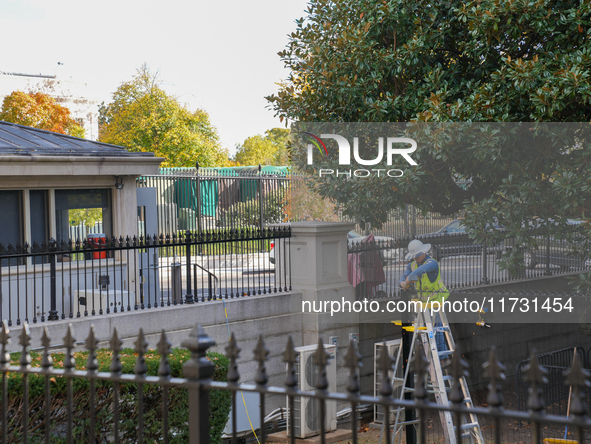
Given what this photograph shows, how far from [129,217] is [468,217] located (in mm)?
6183

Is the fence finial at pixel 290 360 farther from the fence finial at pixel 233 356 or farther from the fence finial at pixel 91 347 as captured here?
the fence finial at pixel 91 347

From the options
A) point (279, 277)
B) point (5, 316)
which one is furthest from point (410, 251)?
point (5, 316)

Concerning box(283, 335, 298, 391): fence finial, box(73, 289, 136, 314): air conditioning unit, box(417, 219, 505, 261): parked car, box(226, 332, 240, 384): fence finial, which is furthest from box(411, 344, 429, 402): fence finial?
box(417, 219, 505, 261): parked car

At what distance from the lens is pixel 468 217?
9273mm

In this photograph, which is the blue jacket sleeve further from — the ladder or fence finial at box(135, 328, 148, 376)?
fence finial at box(135, 328, 148, 376)

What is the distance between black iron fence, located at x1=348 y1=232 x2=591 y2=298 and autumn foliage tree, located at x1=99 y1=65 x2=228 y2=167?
Result: 1790cm

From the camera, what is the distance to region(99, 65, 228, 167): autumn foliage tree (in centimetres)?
2956

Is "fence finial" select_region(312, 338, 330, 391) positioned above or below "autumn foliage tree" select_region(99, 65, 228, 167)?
below

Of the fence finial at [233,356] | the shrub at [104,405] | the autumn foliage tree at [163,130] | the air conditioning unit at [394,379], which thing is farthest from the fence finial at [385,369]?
the autumn foliage tree at [163,130]

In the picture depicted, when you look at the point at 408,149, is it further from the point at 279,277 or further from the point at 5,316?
the point at 5,316

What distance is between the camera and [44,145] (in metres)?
11.4

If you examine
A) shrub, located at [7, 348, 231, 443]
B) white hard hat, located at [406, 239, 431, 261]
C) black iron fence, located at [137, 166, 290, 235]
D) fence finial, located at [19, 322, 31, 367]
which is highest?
black iron fence, located at [137, 166, 290, 235]

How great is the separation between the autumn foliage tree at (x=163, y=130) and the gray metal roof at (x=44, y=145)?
1653 centimetres

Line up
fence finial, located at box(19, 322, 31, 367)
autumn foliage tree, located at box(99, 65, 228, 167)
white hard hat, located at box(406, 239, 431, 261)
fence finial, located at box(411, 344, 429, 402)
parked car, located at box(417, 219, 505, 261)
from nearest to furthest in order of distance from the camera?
fence finial, located at box(411, 344, 429, 402) → fence finial, located at box(19, 322, 31, 367) → white hard hat, located at box(406, 239, 431, 261) → parked car, located at box(417, 219, 505, 261) → autumn foliage tree, located at box(99, 65, 228, 167)
